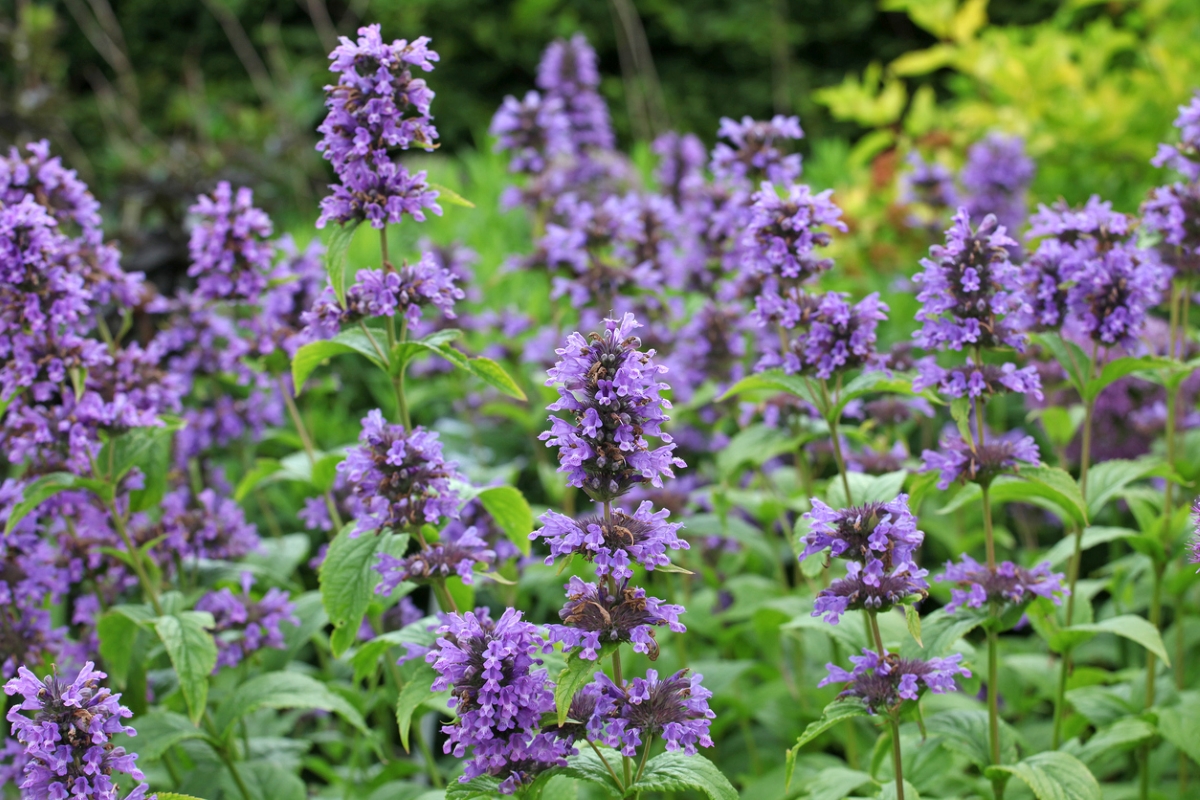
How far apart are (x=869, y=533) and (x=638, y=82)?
10.2 metres

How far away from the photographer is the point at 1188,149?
3.32 metres

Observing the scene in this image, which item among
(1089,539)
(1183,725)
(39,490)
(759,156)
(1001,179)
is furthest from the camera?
(1001,179)

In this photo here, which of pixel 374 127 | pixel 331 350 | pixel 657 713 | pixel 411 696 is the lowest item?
pixel 657 713

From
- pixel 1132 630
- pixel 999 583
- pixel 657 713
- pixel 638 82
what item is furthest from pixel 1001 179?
pixel 638 82

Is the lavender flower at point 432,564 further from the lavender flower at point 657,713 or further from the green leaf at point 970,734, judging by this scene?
the green leaf at point 970,734

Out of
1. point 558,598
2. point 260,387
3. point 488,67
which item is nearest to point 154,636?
point 260,387

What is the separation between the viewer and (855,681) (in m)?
2.53

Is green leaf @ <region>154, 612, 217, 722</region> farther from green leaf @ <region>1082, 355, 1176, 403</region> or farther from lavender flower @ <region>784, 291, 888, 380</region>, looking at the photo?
green leaf @ <region>1082, 355, 1176, 403</region>

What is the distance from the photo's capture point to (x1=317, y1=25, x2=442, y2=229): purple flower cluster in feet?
8.73

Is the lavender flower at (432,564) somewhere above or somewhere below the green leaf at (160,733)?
above

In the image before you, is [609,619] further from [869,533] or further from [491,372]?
[491,372]

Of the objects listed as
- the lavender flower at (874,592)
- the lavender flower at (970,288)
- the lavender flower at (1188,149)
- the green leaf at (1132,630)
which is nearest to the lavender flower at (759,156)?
the lavender flower at (1188,149)

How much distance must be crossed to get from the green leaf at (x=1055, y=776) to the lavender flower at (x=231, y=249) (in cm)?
278

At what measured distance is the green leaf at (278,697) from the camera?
309 centimetres
